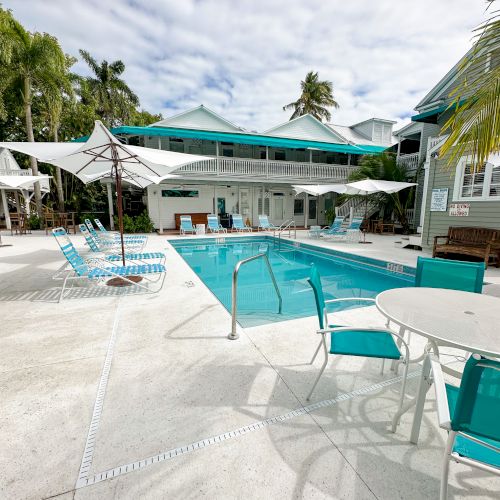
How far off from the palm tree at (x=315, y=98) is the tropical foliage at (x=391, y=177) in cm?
1645

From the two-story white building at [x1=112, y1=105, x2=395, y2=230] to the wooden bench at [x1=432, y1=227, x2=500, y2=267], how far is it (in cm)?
1082

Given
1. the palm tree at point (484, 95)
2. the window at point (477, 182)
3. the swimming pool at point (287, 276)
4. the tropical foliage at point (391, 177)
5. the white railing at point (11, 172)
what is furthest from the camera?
the white railing at point (11, 172)

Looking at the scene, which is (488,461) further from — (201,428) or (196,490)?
(201,428)

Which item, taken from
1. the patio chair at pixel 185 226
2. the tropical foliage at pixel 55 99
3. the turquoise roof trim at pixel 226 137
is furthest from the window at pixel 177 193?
the tropical foliage at pixel 55 99

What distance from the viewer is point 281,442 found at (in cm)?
205

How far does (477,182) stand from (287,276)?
271 inches

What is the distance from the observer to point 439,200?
32.4ft

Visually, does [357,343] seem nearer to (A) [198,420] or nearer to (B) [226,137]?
(A) [198,420]

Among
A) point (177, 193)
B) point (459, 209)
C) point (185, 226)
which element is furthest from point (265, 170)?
point (459, 209)

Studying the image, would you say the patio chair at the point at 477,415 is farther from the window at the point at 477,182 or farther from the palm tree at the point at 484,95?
the window at the point at 477,182

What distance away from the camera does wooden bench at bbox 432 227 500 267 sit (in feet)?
26.1

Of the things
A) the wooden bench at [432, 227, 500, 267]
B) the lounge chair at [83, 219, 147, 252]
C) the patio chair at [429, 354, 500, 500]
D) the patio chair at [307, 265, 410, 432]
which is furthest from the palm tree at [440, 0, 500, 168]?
the lounge chair at [83, 219, 147, 252]

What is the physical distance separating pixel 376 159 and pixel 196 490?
1758 centimetres

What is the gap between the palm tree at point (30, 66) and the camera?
1526 centimetres
